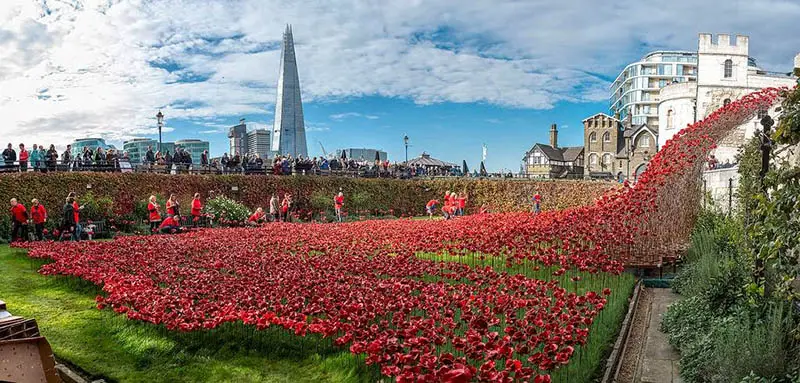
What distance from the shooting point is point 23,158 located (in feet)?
77.5

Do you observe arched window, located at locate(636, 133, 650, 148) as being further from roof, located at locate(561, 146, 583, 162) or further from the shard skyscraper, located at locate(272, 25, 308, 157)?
the shard skyscraper, located at locate(272, 25, 308, 157)

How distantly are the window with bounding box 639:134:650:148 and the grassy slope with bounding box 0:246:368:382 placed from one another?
71.7m

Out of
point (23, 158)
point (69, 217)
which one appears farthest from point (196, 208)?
point (23, 158)

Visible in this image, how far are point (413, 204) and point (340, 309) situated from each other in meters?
31.1

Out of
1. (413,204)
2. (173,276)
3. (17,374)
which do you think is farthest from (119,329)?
(413,204)

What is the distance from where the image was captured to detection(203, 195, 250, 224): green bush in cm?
2466

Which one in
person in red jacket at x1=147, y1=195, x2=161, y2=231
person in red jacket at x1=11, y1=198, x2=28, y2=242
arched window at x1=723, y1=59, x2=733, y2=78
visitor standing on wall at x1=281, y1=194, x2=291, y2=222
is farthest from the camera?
arched window at x1=723, y1=59, x2=733, y2=78

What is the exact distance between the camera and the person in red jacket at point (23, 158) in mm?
23281

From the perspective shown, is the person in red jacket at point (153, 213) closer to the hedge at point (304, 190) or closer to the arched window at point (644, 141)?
the hedge at point (304, 190)

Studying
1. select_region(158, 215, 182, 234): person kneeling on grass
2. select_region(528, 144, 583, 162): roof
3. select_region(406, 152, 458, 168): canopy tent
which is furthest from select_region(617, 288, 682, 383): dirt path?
select_region(528, 144, 583, 162): roof

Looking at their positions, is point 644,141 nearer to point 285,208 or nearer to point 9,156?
point 285,208

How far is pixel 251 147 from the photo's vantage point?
140875 mm

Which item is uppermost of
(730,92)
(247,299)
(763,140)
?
(730,92)

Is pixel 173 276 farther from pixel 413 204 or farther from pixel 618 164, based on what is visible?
pixel 618 164
